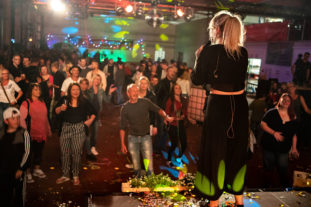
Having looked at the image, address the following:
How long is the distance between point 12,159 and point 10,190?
267mm

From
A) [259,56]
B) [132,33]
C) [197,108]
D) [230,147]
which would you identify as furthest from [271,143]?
[132,33]

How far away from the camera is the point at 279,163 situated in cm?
411

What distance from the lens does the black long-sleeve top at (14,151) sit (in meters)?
2.59

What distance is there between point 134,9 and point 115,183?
889 cm

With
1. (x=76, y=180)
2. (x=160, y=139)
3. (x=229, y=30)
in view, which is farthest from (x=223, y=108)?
(x=160, y=139)

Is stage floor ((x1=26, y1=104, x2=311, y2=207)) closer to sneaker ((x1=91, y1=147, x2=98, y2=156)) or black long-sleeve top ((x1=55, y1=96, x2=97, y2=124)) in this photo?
sneaker ((x1=91, y1=147, x2=98, y2=156))

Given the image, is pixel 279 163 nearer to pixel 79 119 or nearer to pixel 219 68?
pixel 219 68

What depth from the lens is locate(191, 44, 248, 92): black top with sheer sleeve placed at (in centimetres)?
201

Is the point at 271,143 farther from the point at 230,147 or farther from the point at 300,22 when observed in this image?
the point at 300,22

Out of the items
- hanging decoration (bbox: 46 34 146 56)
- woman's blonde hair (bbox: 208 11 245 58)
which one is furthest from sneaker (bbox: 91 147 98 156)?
hanging decoration (bbox: 46 34 146 56)

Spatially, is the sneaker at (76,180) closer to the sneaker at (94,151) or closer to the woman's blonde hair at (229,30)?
the sneaker at (94,151)

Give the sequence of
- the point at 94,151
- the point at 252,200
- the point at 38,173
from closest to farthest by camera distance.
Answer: the point at 252,200 < the point at 38,173 < the point at 94,151

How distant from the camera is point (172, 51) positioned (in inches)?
950

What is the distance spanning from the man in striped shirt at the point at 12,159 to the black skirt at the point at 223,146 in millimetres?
1620
